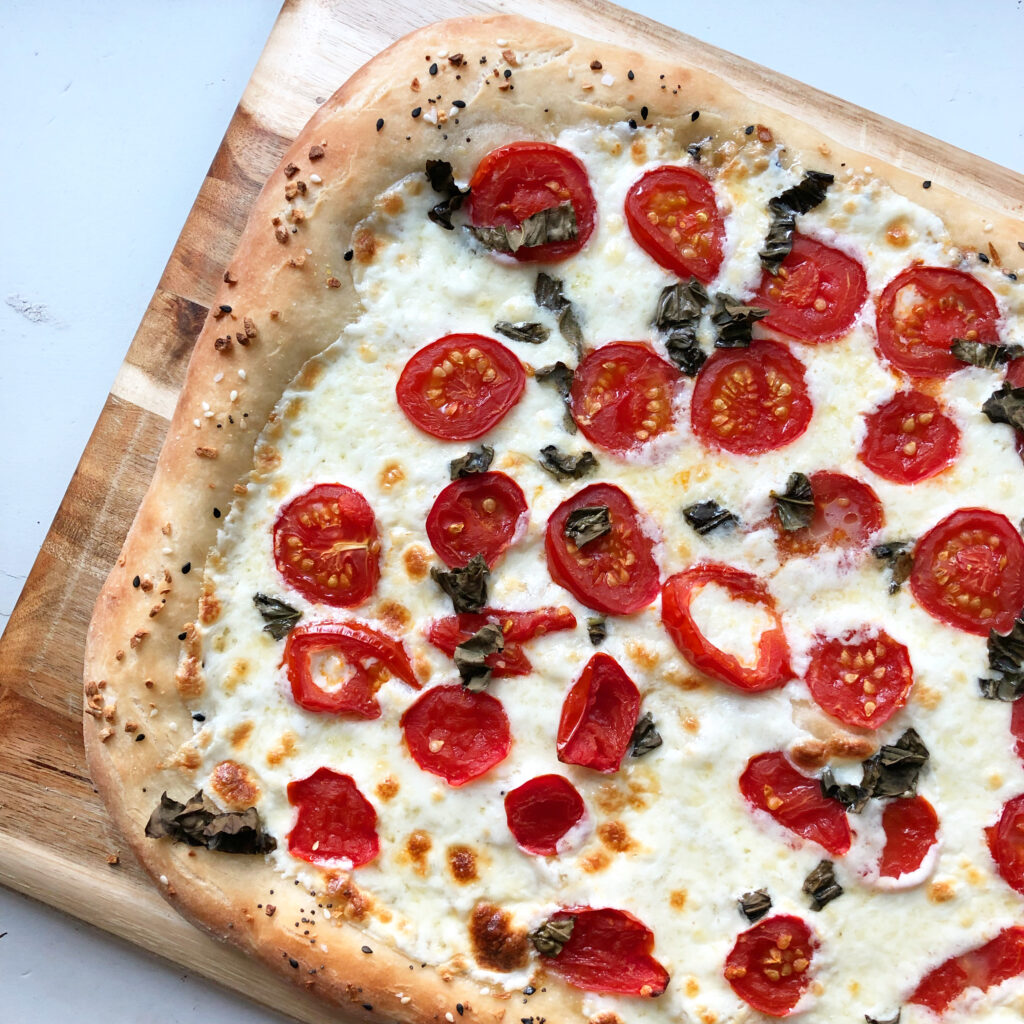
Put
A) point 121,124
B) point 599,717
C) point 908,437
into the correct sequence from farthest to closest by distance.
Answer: point 121,124, point 908,437, point 599,717

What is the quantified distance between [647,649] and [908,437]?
1417mm

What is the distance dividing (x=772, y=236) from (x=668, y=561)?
145 centimetres

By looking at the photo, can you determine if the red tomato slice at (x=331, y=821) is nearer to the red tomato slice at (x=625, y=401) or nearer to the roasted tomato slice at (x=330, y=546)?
the roasted tomato slice at (x=330, y=546)

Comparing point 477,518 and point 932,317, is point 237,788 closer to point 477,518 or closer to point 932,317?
point 477,518

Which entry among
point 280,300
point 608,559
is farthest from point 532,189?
point 608,559

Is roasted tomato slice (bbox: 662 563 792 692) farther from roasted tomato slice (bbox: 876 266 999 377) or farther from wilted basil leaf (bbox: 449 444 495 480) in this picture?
roasted tomato slice (bbox: 876 266 999 377)

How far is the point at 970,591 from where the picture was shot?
422 cm

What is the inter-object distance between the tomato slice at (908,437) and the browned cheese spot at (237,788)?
2921 mm

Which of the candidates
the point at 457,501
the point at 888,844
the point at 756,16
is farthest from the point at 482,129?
the point at 888,844

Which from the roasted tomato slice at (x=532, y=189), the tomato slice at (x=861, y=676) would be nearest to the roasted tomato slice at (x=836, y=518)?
the tomato slice at (x=861, y=676)

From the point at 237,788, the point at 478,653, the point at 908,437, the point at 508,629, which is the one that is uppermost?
the point at 908,437

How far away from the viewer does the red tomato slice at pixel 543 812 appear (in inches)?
166

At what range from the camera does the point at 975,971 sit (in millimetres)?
4180

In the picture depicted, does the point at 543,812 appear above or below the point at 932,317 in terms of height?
below
